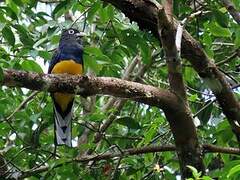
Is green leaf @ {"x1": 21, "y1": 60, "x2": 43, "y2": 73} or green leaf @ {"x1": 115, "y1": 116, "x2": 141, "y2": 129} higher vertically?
green leaf @ {"x1": 21, "y1": 60, "x2": 43, "y2": 73}

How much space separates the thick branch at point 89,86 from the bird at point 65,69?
3.47ft

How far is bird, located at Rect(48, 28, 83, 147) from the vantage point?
4.20 meters

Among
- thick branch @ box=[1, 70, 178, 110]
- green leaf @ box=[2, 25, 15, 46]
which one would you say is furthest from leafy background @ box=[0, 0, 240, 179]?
thick branch @ box=[1, 70, 178, 110]

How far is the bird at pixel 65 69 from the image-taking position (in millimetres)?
4195

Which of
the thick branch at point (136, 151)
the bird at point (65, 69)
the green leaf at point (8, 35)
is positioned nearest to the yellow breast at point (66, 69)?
the bird at point (65, 69)

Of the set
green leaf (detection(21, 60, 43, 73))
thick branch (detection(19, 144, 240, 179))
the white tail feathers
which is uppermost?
green leaf (detection(21, 60, 43, 73))

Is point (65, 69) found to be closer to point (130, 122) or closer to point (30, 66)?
point (30, 66)

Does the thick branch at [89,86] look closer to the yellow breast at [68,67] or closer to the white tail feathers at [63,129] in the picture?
the white tail feathers at [63,129]

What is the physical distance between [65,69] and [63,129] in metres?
0.59

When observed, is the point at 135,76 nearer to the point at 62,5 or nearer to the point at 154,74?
the point at 154,74

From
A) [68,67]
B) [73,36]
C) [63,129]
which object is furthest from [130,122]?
[73,36]

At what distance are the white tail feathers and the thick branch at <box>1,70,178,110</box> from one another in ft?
3.51

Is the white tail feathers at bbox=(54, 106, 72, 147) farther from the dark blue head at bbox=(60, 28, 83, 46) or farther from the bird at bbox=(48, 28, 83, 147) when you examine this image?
the dark blue head at bbox=(60, 28, 83, 46)

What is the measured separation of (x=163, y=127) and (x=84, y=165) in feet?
2.00
